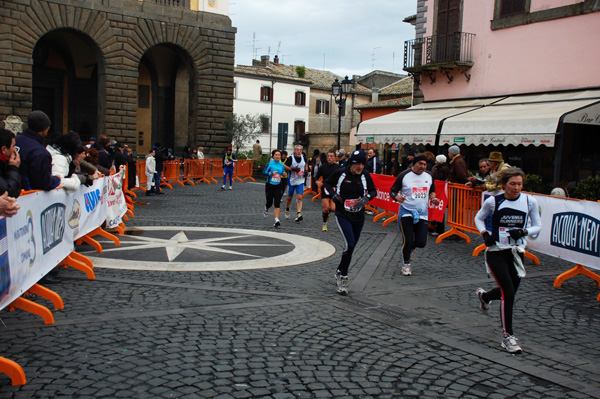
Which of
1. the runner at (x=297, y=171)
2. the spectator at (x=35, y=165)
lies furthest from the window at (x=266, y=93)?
the spectator at (x=35, y=165)

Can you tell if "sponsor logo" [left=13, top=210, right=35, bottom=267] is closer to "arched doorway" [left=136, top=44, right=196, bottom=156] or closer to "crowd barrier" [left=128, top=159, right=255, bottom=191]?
"crowd barrier" [left=128, top=159, right=255, bottom=191]

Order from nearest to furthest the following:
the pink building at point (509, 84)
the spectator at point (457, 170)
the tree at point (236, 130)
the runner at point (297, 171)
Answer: the spectator at point (457, 170), the runner at point (297, 171), the pink building at point (509, 84), the tree at point (236, 130)

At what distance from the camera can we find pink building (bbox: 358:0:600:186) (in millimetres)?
17578

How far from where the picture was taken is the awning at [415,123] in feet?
68.1

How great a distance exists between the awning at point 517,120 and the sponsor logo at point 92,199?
11880 millimetres

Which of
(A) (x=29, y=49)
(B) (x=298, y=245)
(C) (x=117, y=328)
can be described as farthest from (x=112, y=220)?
(A) (x=29, y=49)

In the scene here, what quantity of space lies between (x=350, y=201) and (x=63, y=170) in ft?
12.2

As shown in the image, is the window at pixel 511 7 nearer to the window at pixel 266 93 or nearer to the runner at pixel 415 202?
the runner at pixel 415 202

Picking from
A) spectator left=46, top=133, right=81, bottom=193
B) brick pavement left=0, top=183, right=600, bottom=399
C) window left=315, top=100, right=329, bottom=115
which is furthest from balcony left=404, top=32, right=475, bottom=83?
window left=315, top=100, right=329, bottom=115

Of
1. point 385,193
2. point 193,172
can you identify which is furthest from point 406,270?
point 193,172

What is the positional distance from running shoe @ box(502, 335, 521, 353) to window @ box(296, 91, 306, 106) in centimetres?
5364

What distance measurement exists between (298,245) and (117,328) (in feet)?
18.2

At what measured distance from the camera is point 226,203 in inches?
717

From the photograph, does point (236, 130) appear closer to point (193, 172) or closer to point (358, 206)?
point (193, 172)
